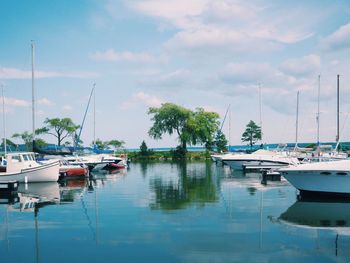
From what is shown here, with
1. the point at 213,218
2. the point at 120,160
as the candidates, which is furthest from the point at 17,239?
the point at 120,160

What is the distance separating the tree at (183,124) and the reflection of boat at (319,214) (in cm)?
6526

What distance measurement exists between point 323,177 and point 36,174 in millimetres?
20867

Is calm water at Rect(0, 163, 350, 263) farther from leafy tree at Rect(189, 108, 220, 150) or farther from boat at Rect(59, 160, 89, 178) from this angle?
leafy tree at Rect(189, 108, 220, 150)

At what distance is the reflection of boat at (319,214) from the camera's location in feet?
52.9

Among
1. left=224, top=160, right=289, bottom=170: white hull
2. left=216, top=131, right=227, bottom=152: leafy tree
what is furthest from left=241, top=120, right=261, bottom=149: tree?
left=224, top=160, right=289, bottom=170: white hull

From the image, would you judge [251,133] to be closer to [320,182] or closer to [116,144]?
[116,144]

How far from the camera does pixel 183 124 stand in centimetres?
8838

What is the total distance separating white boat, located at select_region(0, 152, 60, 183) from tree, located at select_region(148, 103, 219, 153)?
55549 mm

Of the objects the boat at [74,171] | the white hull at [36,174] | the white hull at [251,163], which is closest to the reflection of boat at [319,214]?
the white hull at [36,174]

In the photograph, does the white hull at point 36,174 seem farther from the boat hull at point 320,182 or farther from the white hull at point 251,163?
the white hull at point 251,163

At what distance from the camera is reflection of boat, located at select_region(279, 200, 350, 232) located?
1611 cm

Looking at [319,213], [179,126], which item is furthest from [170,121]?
[319,213]

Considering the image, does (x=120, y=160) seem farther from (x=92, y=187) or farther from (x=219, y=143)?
(x=219, y=143)

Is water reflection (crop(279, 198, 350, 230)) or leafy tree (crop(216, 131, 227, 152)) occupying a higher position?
leafy tree (crop(216, 131, 227, 152))
